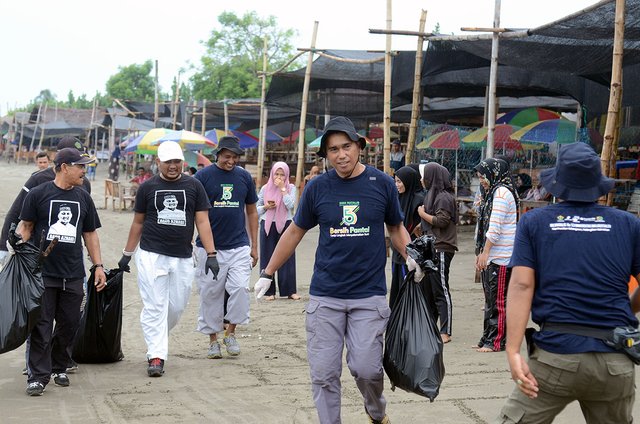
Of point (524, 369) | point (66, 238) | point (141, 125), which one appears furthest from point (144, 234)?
point (141, 125)

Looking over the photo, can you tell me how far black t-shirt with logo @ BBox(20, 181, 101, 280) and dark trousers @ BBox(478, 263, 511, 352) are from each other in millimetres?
3455

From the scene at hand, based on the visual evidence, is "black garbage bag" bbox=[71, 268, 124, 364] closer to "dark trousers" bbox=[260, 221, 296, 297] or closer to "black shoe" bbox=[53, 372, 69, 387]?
"black shoe" bbox=[53, 372, 69, 387]

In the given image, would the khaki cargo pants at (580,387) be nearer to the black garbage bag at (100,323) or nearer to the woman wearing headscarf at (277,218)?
the black garbage bag at (100,323)

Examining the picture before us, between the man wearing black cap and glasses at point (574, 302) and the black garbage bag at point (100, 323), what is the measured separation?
14.7 feet

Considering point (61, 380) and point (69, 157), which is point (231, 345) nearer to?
point (61, 380)

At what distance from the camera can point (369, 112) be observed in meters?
21.8

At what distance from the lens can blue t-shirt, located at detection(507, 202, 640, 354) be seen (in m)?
3.83

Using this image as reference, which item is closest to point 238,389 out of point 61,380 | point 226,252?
point 61,380

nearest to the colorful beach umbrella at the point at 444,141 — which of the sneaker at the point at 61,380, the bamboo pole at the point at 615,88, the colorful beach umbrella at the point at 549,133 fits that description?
the colorful beach umbrella at the point at 549,133

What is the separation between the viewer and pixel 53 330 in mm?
7352

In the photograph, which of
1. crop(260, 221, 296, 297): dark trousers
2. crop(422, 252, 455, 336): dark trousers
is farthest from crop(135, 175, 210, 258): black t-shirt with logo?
crop(260, 221, 296, 297): dark trousers

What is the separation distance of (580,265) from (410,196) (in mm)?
4769

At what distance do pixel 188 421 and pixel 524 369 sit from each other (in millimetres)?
2907

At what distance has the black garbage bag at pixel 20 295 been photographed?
6465 millimetres
